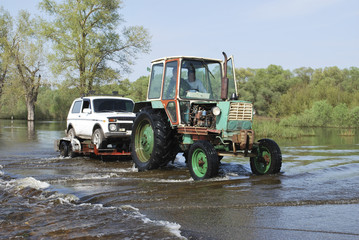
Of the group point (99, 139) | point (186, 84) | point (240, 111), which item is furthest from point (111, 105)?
point (240, 111)

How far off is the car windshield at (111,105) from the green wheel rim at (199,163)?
5688 millimetres

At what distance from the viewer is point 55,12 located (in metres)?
31.5

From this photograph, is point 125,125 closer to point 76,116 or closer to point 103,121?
point 103,121

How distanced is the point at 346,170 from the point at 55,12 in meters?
27.9

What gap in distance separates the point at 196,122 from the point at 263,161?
1759mm

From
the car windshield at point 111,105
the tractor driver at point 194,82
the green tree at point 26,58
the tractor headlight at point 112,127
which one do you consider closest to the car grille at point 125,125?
the tractor headlight at point 112,127

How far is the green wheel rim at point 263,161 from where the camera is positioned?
8.77 meters

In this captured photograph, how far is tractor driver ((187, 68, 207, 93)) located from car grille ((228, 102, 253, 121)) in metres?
1.37

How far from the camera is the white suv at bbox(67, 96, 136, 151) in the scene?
1209 centimetres

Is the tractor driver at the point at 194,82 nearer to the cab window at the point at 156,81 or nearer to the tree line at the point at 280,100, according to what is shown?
the cab window at the point at 156,81

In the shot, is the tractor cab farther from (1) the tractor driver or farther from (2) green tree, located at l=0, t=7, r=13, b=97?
(2) green tree, located at l=0, t=7, r=13, b=97

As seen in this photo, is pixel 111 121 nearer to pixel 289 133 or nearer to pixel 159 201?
pixel 159 201

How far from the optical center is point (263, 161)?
8.83m

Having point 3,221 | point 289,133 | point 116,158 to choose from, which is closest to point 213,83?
point 116,158
